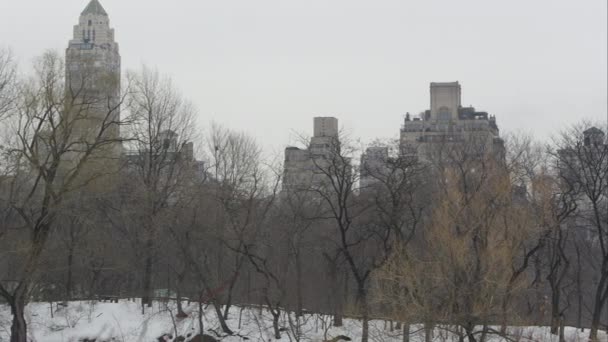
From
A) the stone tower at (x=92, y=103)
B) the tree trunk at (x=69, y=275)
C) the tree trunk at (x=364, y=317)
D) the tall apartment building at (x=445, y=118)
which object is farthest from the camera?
the tall apartment building at (x=445, y=118)

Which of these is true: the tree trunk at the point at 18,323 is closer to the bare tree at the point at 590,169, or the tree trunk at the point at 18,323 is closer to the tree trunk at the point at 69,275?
the tree trunk at the point at 69,275

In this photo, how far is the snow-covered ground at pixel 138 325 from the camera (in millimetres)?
27656

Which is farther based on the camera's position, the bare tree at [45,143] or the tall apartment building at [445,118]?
the tall apartment building at [445,118]

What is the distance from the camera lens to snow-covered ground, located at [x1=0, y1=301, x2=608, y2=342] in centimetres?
2766

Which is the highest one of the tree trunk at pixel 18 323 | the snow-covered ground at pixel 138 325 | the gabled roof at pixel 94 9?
the gabled roof at pixel 94 9

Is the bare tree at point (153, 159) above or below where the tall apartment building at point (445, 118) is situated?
below

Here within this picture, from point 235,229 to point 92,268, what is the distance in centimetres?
733

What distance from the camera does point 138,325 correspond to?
28625 mm

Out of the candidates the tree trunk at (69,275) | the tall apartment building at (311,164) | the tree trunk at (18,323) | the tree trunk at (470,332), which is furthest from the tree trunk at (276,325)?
the tree trunk at (470,332)

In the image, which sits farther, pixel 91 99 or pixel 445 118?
pixel 445 118

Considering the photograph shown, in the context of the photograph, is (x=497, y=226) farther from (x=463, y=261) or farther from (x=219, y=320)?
(x=219, y=320)

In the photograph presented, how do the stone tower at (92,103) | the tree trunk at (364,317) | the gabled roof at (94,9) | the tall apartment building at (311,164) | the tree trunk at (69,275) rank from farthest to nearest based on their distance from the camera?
the gabled roof at (94,9), the tree trunk at (69,275), the tall apartment building at (311,164), the tree trunk at (364,317), the stone tower at (92,103)

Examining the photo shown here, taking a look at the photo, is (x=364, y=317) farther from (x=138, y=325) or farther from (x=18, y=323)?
(x=18, y=323)

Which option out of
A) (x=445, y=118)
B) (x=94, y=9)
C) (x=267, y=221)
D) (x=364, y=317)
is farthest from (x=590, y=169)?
(x=94, y=9)
